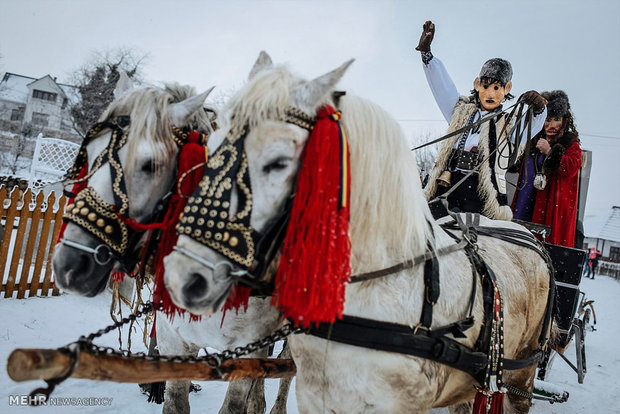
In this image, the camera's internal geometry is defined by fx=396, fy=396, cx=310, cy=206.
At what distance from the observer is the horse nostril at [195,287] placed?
4.39 ft

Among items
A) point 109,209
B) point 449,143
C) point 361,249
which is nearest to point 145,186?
point 109,209

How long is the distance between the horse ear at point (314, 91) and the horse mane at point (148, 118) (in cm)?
91

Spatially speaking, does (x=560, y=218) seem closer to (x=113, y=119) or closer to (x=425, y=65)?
(x=425, y=65)

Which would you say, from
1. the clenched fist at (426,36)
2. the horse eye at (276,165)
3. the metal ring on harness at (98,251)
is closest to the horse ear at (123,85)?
the metal ring on harness at (98,251)

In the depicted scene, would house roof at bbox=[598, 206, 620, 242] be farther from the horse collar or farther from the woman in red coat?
the horse collar

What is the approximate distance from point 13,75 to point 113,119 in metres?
57.8

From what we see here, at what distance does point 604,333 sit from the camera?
9.94 meters

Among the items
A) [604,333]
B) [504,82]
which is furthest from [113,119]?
[604,333]

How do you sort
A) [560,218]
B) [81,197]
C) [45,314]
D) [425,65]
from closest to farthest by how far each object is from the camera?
1. [81,197]
2. [425,65]
3. [560,218]
4. [45,314]

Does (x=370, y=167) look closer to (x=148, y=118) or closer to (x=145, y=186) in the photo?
(x=145, y=186)

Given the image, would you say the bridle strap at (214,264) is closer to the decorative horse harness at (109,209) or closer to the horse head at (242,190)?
the horse head at (242,190)

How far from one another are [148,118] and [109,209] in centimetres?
57

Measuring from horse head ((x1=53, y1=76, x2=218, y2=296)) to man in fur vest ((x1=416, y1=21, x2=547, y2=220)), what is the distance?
208 cm

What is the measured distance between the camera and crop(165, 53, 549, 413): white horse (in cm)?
146
